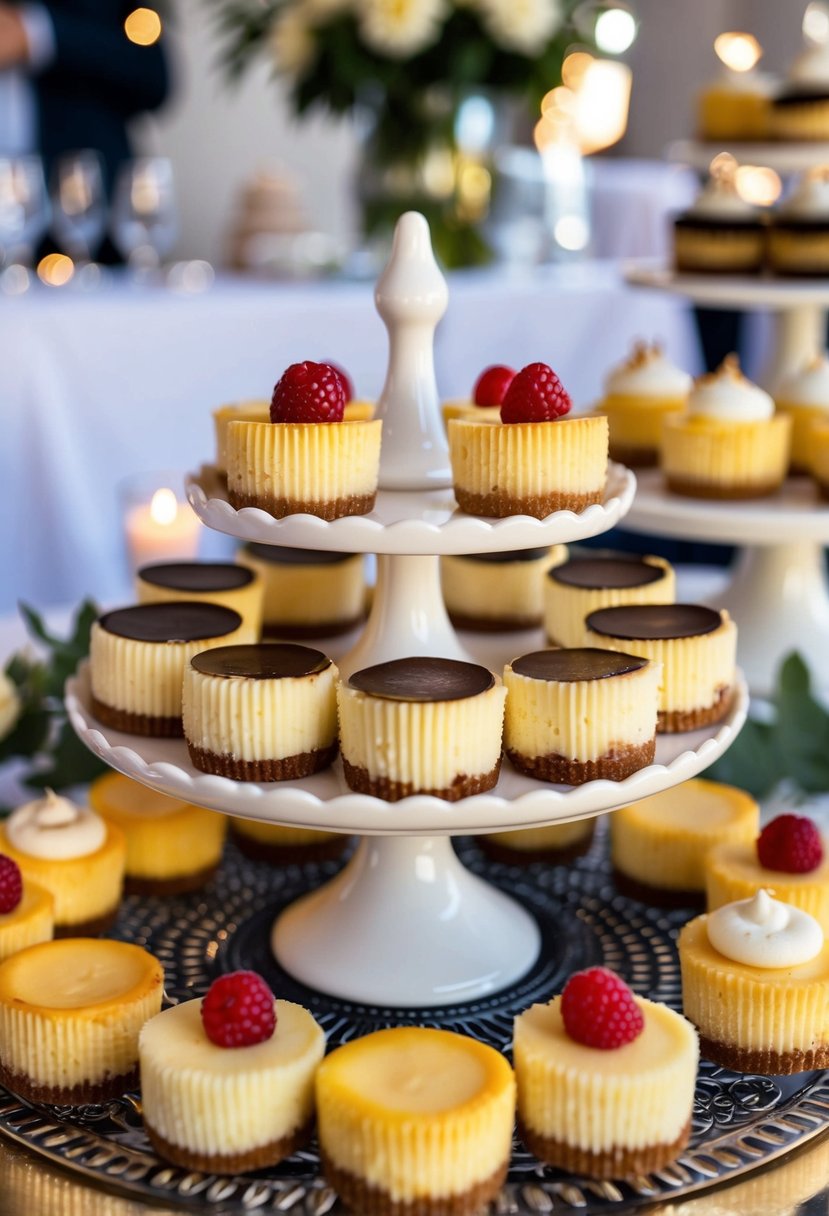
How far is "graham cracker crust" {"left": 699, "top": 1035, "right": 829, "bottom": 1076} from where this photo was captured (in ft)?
3.97

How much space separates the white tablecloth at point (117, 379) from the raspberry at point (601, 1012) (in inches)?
69.0

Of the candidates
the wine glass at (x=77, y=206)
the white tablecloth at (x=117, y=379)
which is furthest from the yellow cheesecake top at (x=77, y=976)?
the wine glass at (x=77, y=206)

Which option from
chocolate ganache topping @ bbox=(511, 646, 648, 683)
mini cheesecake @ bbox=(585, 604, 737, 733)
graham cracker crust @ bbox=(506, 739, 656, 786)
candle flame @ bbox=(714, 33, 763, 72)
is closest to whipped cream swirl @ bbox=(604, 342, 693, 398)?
mini cheesecake @ bbox=(585, 604, 737, 733)

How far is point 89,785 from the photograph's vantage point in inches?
69.1

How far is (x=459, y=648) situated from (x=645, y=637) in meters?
0.17

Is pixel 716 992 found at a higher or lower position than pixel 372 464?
lower

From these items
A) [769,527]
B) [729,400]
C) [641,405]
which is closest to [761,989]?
[769,527]

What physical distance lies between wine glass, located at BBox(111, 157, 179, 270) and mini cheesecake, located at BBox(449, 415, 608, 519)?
7.10ft

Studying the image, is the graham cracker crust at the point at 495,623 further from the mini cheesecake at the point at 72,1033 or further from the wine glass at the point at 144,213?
the wine glass at the point at 144,213

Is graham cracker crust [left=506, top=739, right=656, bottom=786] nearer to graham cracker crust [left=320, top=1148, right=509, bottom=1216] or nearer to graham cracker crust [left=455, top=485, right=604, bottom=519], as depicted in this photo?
graham cracker crust [left=455, top=485, right=604, bottom=519]

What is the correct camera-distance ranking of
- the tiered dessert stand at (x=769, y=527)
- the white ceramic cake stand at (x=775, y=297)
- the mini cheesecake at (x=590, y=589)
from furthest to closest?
the white ceramic cake stand at (x=775, y=297)
the tiered dessert stand at (x=769, y=527)
the mini cheesecake at (x=590, y=589)

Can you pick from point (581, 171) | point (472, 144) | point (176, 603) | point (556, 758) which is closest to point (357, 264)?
point (472, 144)

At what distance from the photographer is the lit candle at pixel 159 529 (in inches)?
85.4

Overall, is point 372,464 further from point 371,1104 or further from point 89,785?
point 89,785
